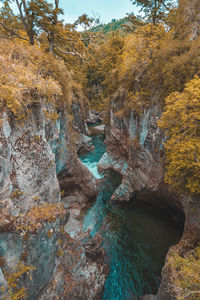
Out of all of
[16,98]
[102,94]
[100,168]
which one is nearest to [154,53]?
[16,98]

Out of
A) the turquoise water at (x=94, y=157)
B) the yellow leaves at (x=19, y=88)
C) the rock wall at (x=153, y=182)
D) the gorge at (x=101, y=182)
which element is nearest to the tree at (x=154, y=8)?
the gorge at (x=101, y=182)

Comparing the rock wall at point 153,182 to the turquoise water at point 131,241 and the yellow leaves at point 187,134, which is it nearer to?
the turquoise water at point 131,241

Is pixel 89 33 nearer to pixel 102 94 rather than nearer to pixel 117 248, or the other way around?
pixel 117 248

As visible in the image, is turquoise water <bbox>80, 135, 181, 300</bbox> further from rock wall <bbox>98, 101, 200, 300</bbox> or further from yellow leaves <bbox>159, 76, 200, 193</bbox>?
yellow leaves <bbox>159, 76, 200, 193</bbox>

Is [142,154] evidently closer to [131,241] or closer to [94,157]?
[131,241]

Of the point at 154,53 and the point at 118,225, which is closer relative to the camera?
the point at 154,53

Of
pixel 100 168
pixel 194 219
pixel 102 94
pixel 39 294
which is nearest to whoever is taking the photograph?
pixel 39 294
